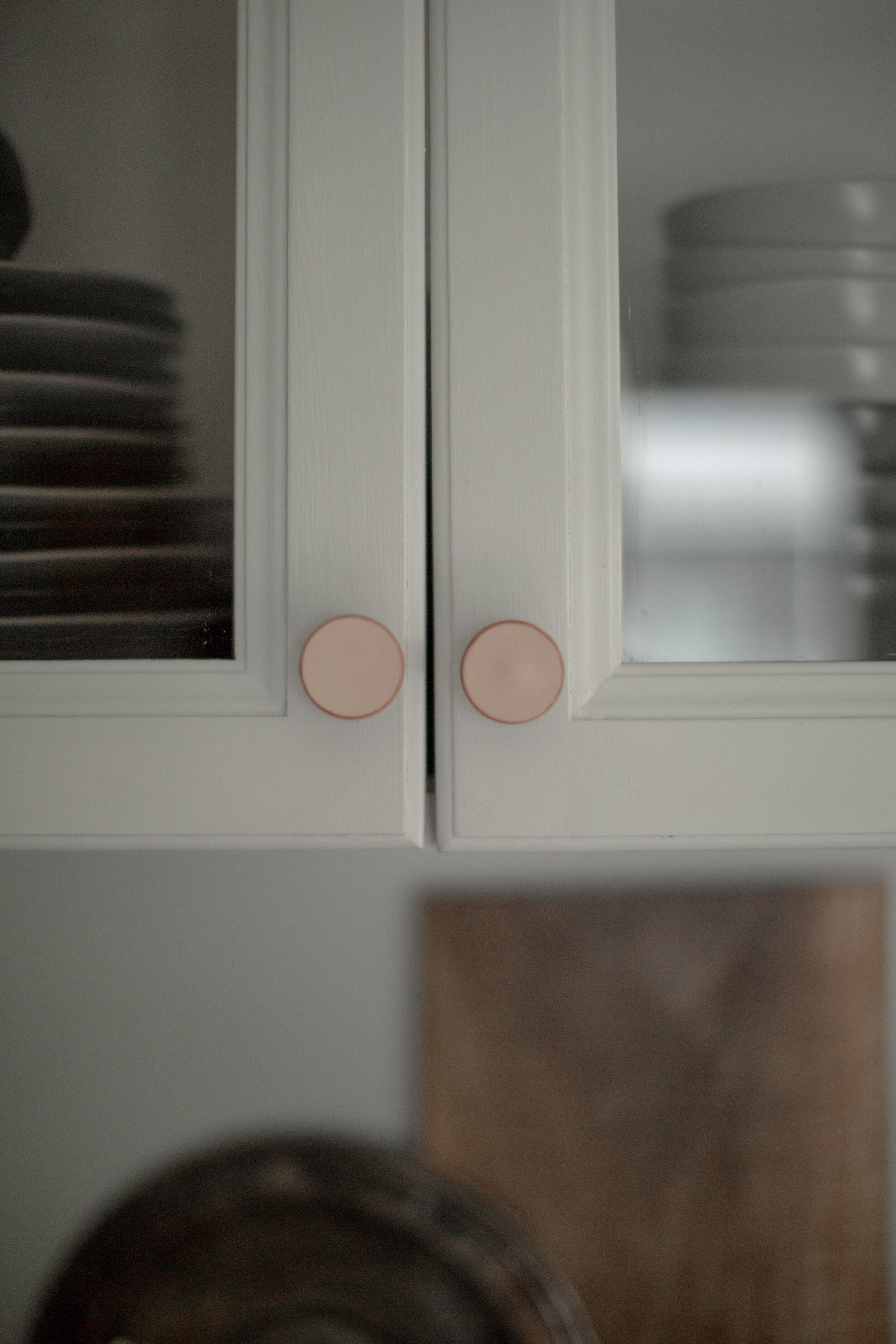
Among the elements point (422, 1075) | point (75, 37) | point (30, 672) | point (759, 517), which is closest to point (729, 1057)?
point (422, 1075)

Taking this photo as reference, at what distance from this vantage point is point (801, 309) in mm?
354

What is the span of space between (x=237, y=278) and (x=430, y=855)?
1.53ft

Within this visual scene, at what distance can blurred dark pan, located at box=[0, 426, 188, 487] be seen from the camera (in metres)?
0.35

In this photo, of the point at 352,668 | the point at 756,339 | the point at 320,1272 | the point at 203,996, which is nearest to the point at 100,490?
the point at 352,668

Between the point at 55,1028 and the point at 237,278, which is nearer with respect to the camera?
the point at 237,278

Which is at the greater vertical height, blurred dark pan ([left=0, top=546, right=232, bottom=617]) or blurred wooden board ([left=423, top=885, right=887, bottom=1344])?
blurred dark pan ([left=0, top=546, right=232, bottom=617])

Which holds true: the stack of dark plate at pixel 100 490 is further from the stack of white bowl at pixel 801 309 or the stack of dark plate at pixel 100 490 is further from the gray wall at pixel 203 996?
the gray wall at pixel 203 996

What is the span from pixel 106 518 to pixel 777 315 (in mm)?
297

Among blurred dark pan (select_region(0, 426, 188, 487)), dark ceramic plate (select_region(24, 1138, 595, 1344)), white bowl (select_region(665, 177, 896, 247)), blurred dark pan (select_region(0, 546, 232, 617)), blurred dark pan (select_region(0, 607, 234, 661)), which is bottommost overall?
dark ceramic plate (select_region(24, 1138, 595, 1344))

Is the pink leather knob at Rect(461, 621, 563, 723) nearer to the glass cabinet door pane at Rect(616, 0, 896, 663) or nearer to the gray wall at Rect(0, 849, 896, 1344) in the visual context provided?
the glass cabinet door pane at Rect(616, 0, 896, 663)

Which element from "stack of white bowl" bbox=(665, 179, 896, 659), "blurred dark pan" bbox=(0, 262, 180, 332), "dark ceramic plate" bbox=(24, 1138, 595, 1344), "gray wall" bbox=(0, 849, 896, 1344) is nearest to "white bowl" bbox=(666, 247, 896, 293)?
"stack of white bowl" bbox=(665, 179, 896, 659)

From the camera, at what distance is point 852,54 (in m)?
0.36

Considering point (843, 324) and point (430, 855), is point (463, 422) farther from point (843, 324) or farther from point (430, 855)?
point (430, 855)

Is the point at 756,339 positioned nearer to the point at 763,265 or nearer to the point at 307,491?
the point at 763,265
